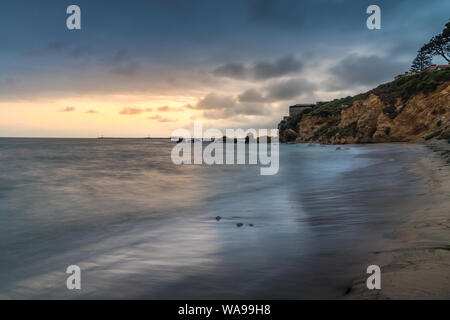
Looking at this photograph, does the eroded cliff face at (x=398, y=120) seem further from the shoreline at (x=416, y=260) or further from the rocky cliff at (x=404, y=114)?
the shoreline at (x=416, y=260)

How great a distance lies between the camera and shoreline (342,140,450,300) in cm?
240

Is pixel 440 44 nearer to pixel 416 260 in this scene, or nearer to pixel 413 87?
pixel 413 87

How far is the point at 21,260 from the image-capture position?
460cm

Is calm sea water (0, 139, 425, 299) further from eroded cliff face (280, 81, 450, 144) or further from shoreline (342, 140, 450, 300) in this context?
eroded cliff face (280, 81, 450, 144)

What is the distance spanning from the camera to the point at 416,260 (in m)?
2.98

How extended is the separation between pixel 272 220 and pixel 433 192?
145 inches

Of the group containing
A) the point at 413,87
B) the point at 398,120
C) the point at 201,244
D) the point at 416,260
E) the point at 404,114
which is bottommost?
the point at 201,244

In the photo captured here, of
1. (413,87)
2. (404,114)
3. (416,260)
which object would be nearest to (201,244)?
(416,260)

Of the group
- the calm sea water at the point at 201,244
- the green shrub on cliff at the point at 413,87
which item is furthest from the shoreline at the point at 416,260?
the green shrub on cliff at the point at 413,87

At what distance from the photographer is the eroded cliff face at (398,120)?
32.5m

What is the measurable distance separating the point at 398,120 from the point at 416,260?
136ft

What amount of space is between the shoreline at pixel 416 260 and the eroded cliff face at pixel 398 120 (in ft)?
89.3
